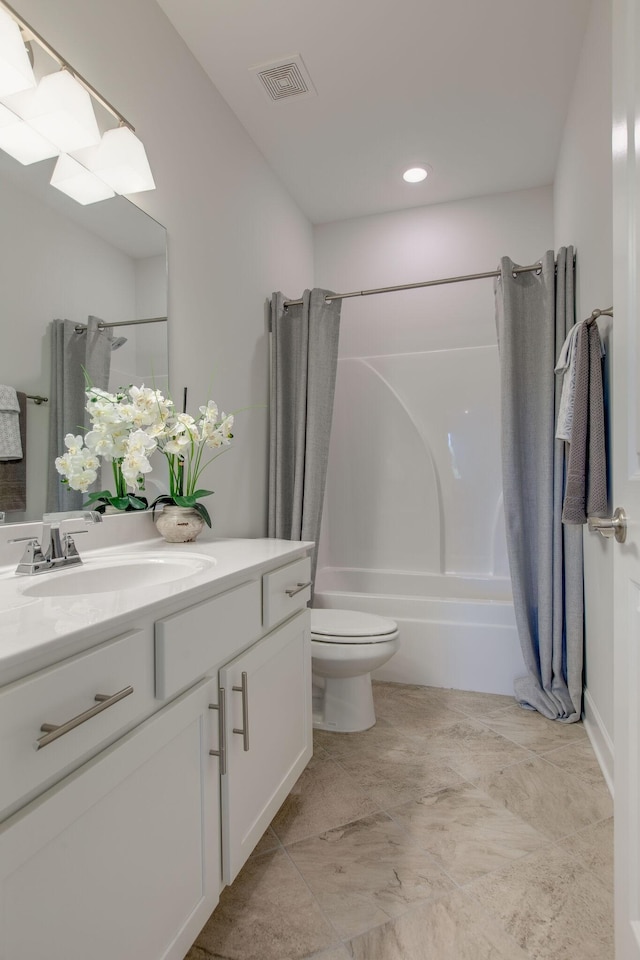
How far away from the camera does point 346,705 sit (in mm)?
2100

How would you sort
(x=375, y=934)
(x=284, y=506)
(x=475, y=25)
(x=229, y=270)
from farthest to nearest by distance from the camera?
(x=284, y=506) → (x=229, y=270) → (x=475, y=25) → (x=375, y=934)

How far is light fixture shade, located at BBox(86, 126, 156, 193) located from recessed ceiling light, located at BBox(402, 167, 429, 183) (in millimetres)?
1628

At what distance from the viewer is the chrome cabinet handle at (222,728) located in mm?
1093

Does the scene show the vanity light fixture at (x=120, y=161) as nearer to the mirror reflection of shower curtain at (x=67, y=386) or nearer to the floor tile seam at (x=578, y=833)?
the mirror reflection of shower curtain at (x=67, y=386)

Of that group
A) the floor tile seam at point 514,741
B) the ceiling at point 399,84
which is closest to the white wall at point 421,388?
the ceiling at point 399,84

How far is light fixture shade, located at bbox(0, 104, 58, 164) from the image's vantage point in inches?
48.3

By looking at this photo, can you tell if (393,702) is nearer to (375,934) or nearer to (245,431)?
(375,934)

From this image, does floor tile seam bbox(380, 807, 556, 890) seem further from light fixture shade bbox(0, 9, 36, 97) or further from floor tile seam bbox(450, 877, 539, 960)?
light fixture shade bbox(0, 9, 36, 97)

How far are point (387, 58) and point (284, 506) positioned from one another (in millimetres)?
1888

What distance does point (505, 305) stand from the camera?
2322 mm

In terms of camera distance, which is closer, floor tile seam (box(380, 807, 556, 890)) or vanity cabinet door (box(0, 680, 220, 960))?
vanity cabinet door (box(0, 680, 220, 960))

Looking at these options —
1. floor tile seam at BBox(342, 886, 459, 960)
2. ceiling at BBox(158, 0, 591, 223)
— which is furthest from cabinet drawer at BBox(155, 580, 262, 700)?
ceiling at BBox(158, 0, 591, 223)

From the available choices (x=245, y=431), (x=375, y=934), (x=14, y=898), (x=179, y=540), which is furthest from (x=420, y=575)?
(x=14, y=898)

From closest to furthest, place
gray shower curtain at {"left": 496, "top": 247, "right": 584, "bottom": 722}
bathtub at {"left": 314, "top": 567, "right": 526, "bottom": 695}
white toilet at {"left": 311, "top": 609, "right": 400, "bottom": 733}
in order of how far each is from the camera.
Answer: white toilet at {"left": 311, "top": 609, "right": 400, "bottom": 733} → gray shower curtain at {"left": 496, "top": 247, "right": 584, "bottom": 722} → bathtub at {"left": 314, "top": 567, "right": 526, "bottom": 695}
